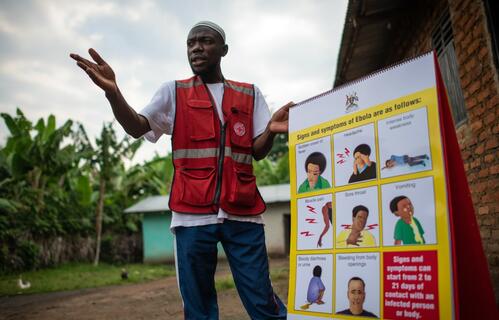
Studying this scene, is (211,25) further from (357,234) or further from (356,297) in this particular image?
(356,297)

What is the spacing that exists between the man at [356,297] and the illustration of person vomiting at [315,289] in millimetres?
121

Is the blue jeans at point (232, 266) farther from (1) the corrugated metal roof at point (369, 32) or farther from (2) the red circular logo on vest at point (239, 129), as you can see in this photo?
(1) the corrugated metal roof at point (369, 32)

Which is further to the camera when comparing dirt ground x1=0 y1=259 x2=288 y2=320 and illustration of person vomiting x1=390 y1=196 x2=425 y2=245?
dirt ground x1=0 y1=259 x2=288 y2=320

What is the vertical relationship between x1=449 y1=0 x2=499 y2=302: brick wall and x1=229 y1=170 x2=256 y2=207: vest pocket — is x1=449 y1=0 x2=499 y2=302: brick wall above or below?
above

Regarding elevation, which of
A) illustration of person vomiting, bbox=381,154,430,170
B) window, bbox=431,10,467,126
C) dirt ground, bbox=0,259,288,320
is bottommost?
dirt ground, bbox=0,259,288,320

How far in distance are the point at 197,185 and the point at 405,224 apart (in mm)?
981

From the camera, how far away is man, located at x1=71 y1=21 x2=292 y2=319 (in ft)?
6.11

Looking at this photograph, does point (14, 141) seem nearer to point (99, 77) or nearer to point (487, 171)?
point (99, 77)

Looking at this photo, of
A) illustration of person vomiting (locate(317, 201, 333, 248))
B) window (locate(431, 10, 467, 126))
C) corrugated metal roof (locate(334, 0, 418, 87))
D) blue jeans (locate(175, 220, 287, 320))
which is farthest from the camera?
corrugated metal roof (locate(334, 0, 418, 87))

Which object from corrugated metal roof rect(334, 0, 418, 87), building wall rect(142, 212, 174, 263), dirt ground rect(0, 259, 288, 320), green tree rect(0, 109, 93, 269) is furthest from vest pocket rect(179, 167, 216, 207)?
building wall rect(142, 212, 174, 263)

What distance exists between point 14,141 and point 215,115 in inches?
391

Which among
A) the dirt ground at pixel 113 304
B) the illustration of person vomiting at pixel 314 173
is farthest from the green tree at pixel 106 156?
the illustration of person vomiting at pixel 314 173

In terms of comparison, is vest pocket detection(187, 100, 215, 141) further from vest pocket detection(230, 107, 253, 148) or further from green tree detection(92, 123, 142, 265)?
green tree detection(92, 123, 142, 265)

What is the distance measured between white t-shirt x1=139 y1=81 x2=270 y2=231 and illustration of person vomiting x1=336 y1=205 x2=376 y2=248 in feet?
1.70
